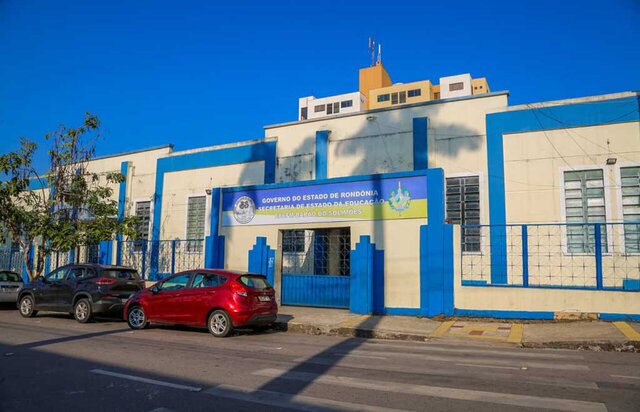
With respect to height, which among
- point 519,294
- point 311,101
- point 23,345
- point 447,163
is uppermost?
point 311,101

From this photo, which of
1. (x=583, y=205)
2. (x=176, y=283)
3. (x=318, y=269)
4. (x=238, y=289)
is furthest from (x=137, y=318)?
(x=583, y=205)

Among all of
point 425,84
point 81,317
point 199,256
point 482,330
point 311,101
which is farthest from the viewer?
point 311,101

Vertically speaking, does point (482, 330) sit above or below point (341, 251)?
below

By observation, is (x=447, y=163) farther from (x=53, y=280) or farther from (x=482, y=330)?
(x=53, y=280)

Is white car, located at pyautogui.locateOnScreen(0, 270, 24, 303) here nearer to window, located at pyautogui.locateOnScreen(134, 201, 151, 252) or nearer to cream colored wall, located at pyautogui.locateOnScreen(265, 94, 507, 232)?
window, located at pyautogui.locateOnScreen(134, 201, 151, 252)

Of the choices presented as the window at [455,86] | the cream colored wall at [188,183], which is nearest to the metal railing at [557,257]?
the cream colored wall at [188,183]

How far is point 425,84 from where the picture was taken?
77375 mm

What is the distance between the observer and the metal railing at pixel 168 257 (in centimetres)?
2088

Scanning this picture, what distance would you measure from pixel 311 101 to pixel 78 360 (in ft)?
258

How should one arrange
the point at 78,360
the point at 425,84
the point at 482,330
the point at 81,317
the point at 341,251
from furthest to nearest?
the point at 425,84 → the point at 341,251 → the point at 81,317 → the point at 482,330 → the point at 78,360

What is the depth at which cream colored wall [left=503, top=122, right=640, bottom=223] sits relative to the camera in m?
14.5

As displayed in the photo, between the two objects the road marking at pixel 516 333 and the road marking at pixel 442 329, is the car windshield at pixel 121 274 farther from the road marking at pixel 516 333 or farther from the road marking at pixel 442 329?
the road marking at pixel 516 333

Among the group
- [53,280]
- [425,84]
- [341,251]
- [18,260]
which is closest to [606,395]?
[341,251]

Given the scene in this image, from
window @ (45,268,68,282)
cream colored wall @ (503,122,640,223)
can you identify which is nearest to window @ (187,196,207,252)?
window @ (45,268,68,282)
